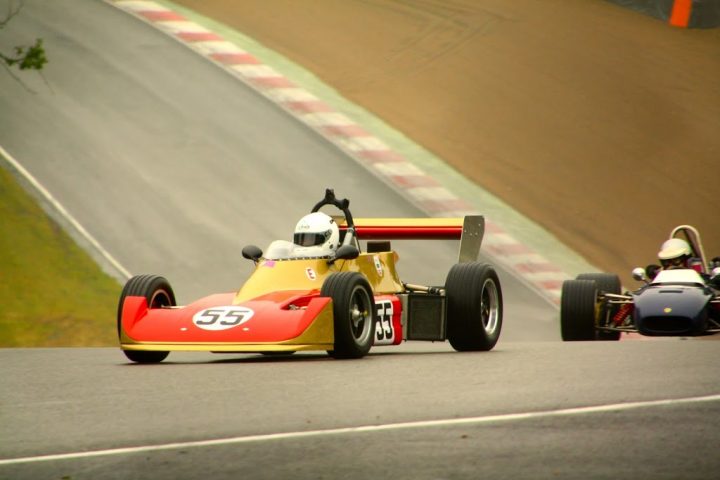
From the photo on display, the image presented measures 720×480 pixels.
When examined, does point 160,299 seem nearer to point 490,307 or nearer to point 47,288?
point 490,307

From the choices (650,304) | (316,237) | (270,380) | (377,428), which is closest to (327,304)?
(316,237)

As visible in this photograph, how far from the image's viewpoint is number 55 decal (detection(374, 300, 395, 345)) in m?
12.9

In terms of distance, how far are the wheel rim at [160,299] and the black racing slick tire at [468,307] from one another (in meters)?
2.70

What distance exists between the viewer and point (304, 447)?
6.96m

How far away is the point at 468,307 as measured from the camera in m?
13.4

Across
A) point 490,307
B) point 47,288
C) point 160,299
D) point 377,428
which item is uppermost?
point 377,428

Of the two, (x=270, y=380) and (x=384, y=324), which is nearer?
(x=270, y=380)

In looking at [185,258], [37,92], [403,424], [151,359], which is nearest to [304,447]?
[403,424]

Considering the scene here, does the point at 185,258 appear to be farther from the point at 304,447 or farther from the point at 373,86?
the point at 304,447

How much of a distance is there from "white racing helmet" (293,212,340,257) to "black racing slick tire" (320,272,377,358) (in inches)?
39.8

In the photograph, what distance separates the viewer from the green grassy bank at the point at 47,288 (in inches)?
691

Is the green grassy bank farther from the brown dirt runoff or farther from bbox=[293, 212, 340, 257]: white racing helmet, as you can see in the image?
the brown dirt runoff

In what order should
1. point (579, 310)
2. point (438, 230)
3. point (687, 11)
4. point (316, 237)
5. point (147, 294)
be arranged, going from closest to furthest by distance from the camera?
point (147, 294)
point (316, 237)
point (438, 230)
point (579, 310)
point (687, 11)

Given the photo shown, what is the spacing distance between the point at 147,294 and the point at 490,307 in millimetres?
3626
